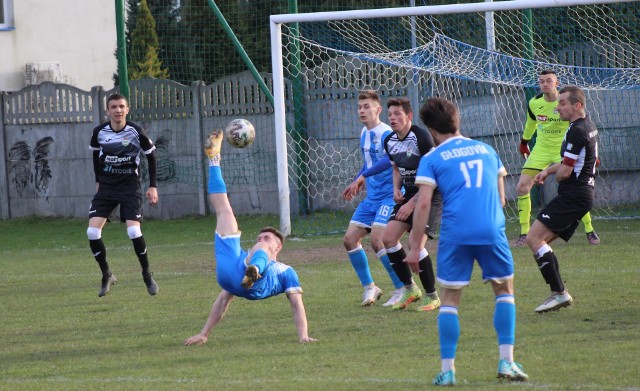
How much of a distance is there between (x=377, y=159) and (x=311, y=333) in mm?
2243

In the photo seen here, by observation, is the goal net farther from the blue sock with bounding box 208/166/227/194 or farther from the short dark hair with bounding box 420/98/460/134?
the short dark hair with bounding box 420/98/460/134

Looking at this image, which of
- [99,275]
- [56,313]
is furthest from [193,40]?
[56,313]

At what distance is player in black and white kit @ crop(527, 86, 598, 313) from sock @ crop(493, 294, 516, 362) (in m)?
2.56

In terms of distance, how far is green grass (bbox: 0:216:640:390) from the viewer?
6891 mm

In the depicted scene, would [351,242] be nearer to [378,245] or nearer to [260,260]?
[378,245]

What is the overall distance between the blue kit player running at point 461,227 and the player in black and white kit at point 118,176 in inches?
213

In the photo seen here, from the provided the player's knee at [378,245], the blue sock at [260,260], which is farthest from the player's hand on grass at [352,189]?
the blue sock at [260,260]

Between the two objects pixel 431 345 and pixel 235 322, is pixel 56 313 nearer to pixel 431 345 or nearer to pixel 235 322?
pixel 235 322

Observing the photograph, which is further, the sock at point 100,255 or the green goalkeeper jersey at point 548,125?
the green goalkeeper jersey at point 548,125

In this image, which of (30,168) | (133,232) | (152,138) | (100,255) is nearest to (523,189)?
(133,232)

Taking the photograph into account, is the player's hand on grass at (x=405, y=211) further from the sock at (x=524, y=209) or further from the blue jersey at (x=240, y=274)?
the sock at (x=524, y=209)

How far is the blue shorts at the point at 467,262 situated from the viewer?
6.56 m

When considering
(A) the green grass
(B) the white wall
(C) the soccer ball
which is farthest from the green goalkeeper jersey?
(B) the white wall

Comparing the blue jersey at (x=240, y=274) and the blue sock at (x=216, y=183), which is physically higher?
the blue sock at (x=216, y=183)
